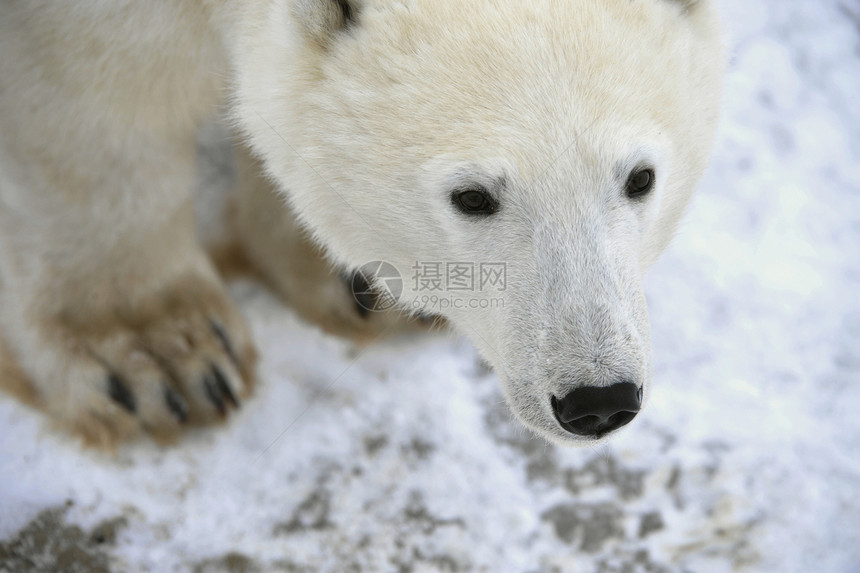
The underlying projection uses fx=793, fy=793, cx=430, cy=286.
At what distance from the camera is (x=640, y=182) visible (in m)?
1.56

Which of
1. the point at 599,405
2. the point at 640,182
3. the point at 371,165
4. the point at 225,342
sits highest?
the point at 640,182

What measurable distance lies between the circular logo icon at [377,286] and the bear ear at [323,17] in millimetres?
528

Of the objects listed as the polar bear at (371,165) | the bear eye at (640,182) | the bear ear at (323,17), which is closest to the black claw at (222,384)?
the polar bear at (371,165)

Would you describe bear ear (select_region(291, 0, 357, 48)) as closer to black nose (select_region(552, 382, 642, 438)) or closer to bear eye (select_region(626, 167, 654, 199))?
bear eye (select_region(626, 167, 654, 199))

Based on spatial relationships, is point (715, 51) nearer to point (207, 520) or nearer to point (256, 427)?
point (256, 427)

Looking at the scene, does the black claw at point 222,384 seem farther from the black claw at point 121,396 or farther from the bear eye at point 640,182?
the bear eye at point 640,182

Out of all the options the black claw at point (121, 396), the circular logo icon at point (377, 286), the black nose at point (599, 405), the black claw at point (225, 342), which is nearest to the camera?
the black nose at point (599, 405)

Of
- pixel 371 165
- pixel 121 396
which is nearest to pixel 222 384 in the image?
pixel 121 396

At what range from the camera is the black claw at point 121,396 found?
2.28m

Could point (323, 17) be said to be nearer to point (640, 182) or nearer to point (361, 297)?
point (640, 182)

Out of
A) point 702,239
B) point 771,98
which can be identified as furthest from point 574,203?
point 771,98

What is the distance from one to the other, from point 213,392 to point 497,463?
0.86m

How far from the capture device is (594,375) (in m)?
1.43

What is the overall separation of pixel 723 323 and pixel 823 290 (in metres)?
0.37
